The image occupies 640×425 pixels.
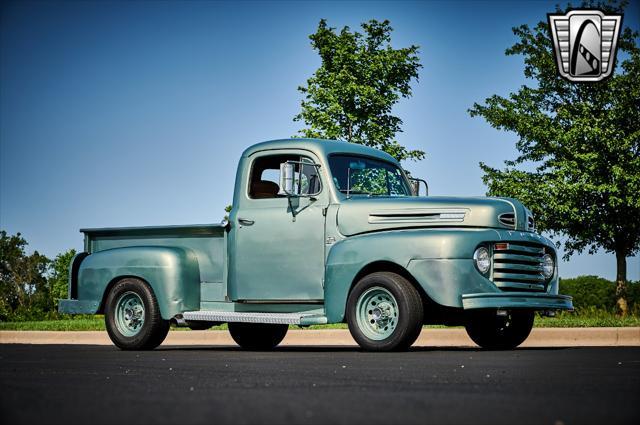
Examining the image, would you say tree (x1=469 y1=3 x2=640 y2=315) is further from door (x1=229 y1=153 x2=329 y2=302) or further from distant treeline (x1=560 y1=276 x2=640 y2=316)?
door (x1=229 y1=153 x2=329 y2=302)

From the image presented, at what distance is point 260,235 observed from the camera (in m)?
11.5

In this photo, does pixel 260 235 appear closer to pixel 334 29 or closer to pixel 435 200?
pixel 435 200

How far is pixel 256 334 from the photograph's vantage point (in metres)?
13.1

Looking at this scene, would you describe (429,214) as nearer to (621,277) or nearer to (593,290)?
(621,277)

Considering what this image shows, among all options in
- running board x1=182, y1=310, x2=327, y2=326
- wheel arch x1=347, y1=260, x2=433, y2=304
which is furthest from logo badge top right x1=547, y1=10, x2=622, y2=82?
running board x1=182, y1=310, x2=327, y2=326

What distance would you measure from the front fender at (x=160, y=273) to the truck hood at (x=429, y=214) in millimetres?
2178

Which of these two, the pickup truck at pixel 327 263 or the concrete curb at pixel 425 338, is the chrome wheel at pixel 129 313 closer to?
the pickup truck at pixel 327 263

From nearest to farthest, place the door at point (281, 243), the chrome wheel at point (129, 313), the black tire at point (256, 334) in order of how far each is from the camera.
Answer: the door at point (281, 243), the chrome wheel at point (129, 313), the black tire at point (256, 334)

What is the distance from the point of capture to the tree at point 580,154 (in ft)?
94.6

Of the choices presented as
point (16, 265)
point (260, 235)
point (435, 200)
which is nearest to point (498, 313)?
point (435, 200)

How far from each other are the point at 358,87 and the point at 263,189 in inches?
604

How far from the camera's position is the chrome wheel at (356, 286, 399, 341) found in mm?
10125

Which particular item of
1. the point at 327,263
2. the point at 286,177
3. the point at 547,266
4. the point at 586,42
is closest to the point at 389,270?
the point at 327,263

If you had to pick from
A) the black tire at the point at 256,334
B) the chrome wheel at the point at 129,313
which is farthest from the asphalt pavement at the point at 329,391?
the black tire at the point at 256,334
